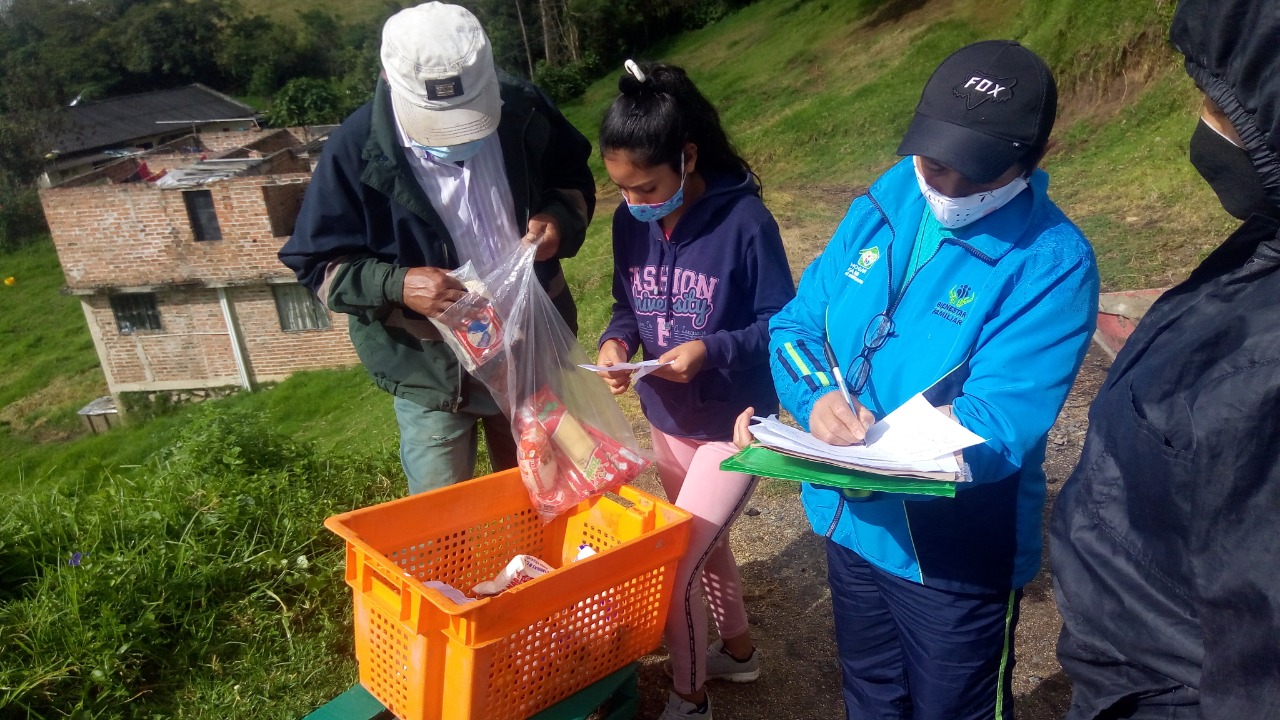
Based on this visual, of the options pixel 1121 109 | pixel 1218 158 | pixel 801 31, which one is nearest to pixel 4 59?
pixel 801 31

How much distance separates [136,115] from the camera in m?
49.9

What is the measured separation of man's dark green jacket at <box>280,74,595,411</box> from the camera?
232 centimetres

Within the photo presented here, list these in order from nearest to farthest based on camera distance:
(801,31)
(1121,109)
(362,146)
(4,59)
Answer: (362,146), (1121,109), (801,31), (4,59)

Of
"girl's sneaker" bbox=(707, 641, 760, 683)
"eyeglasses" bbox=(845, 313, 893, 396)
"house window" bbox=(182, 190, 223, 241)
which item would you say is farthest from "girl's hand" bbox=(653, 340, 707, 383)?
"house window" bbox=(182, 190, 223, 241)

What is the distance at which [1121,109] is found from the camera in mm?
9734

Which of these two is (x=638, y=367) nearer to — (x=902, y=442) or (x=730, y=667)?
(x=902, y=442)

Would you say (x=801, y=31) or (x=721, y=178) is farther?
(x=801, y=31)

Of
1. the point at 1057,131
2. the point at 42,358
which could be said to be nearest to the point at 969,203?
the point at 1057,131

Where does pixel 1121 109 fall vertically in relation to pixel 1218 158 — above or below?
below

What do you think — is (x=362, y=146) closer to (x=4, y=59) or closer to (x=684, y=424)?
(x=684, y=424)

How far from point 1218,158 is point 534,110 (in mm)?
1836

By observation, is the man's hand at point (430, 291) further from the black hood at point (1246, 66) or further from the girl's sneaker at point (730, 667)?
the black hood at point (1246, 66)

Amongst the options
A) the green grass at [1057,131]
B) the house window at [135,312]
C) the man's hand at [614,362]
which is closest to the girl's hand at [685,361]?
the man's hand at [614,362]

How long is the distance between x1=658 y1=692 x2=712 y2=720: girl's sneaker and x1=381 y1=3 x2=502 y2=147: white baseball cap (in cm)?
170
